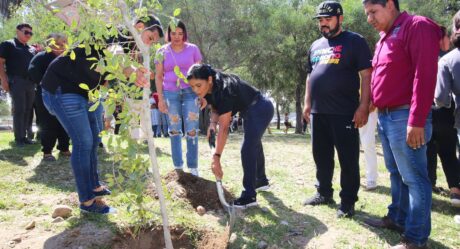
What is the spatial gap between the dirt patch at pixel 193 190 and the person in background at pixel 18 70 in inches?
143

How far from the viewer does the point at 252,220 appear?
135 inches

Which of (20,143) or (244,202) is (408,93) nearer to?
(244,202)

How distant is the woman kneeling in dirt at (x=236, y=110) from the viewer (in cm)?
325

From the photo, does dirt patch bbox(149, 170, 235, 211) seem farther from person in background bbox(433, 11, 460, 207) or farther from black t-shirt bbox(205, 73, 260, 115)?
person in background bbox(433, 11, 460, 207)

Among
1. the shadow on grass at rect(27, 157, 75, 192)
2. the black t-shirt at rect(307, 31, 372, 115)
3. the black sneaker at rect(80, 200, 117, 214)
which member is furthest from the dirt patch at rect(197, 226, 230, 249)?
the shadow on grass at rect(27, 157, 75, 192)

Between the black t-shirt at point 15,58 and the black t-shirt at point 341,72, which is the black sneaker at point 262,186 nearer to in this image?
the black t-shirt at point 341,72

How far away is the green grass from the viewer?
10.0ft

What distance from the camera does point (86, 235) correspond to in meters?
2.93

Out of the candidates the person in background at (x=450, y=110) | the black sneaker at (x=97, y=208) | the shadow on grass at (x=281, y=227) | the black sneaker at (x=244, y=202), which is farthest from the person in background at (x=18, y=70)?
the person in background at (x=450, y=110)

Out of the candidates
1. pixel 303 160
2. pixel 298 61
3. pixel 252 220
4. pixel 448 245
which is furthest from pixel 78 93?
pixel 298 61

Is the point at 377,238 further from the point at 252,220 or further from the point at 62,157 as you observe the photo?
the point at 62,157

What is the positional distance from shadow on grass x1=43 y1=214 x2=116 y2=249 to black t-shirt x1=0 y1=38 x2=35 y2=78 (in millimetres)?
4008

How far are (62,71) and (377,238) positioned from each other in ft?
9.66

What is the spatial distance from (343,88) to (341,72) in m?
0.14
